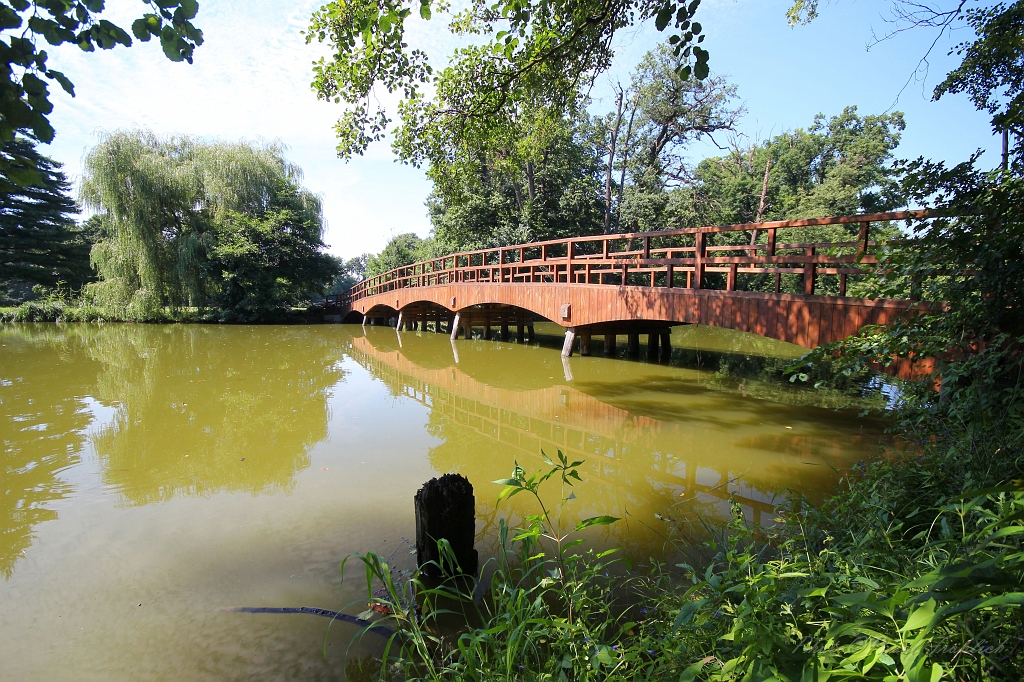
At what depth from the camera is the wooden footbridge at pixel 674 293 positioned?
19.9ft

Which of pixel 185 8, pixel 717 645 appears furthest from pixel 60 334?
pixel 717 645

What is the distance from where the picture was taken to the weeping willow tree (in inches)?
867

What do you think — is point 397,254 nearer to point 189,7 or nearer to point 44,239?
point 44,239

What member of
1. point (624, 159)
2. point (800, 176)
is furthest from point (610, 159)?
point (800, 176)

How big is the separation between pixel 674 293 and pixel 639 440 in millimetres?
3409

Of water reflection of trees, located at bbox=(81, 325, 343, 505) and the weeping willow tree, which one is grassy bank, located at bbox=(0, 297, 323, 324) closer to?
the weeping willow tree

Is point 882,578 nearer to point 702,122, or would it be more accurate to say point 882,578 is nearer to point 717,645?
point 717,645

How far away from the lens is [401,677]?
228 cm

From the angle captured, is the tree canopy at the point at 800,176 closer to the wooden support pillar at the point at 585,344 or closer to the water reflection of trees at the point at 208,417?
the wooden support pillar at the point at 585,344

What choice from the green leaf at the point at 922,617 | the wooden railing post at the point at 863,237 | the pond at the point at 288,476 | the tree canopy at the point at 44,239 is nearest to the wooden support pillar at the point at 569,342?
the pond at the point at 288,476

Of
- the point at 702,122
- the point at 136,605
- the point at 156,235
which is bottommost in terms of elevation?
the point at 136,605

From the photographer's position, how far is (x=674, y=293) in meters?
8.43

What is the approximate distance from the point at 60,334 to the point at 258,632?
69.8ft

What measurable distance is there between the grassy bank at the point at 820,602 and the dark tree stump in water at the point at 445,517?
0.21 m
